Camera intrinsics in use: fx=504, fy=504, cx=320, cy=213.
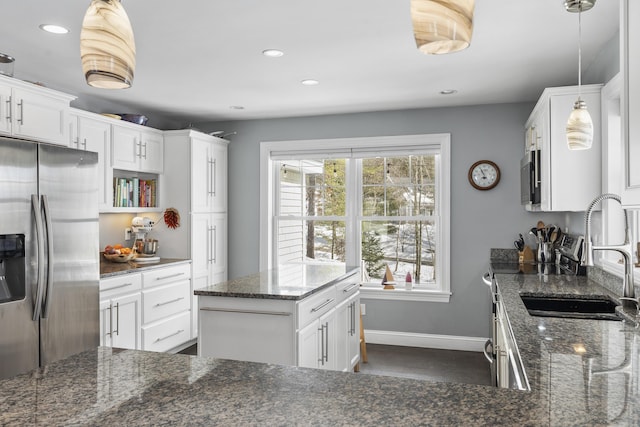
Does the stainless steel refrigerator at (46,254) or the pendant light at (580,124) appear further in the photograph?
the stainless steel refrigerator at (46,254)

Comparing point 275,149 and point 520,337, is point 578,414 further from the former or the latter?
point 275,149

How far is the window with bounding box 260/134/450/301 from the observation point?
5.08 meters

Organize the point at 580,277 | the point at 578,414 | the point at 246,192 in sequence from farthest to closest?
1. the point at 246,192
2. the point at 580,277
3. the point at 578,414

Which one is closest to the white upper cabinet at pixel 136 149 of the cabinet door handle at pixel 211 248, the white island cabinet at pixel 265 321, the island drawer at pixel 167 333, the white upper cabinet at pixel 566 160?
the cabinet door handle at pixel 211 248

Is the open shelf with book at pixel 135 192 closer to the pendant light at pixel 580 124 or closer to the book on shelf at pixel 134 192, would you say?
the book on shelf at pixel 134 192

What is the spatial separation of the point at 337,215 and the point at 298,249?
599 mm

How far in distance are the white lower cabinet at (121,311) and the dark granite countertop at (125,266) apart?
5 cm

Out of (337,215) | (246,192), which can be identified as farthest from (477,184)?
(246,192)

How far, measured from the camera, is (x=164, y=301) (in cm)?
453

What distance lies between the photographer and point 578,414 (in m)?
1.02

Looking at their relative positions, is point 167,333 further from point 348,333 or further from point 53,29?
point 53,29

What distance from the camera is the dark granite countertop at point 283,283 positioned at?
2779 mm

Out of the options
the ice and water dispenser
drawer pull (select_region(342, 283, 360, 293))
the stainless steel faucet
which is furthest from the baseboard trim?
the ice and water dispenser

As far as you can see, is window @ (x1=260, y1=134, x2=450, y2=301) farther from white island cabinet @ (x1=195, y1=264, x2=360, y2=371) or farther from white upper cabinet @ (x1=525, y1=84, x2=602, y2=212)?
white island cabinet @ (x1=195, y1=264, x2=360, y2=371)
